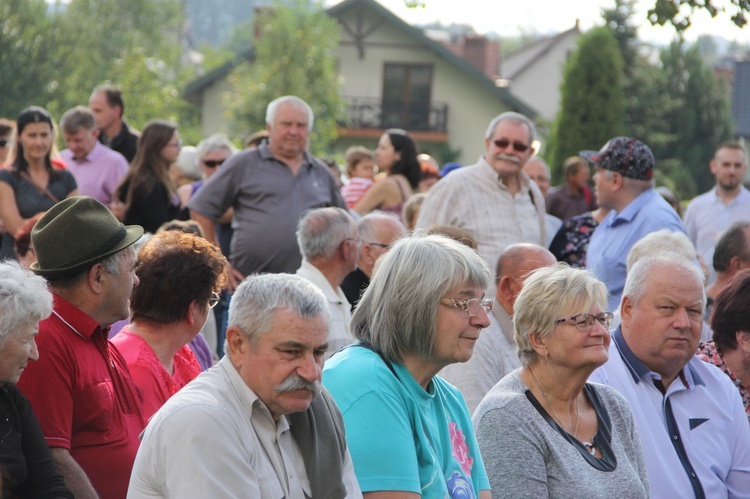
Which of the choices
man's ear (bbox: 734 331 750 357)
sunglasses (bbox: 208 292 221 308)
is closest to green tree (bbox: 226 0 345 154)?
man's ear (bbox: 734 331 750 357)

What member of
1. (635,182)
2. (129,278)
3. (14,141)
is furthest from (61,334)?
(635,182)

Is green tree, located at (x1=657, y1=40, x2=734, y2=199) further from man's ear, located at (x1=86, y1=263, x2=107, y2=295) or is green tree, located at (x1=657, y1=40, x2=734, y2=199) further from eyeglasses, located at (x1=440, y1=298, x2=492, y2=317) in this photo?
man's ear, located at (x1=86, y1=263, x2=107, y2=295)

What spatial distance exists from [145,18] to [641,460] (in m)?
57.5

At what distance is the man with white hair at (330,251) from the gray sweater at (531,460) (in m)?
2.08

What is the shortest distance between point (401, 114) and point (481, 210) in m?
34.7

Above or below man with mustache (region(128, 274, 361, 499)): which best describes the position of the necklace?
below

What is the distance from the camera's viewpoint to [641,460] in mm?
4457

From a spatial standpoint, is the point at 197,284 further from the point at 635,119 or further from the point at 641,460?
the point at 635,119

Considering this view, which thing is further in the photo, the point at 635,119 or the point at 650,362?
the point at 635,119

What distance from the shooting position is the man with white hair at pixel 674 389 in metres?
4.84

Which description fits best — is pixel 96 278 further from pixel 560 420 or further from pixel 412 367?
pixel 560 420

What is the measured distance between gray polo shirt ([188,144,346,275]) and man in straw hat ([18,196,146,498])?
361 centimetres

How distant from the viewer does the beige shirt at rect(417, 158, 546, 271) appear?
295 inches

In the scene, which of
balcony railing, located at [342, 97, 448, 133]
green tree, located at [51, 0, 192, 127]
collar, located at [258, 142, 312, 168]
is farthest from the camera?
balcony railing, located at [342, 97, 448, 133]
